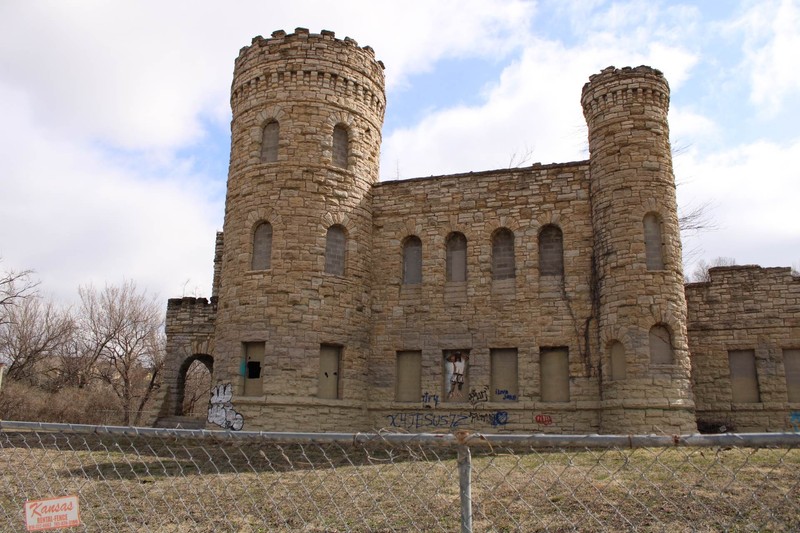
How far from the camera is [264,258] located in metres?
18.7

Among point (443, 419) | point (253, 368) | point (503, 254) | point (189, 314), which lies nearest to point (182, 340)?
point (189, 314)

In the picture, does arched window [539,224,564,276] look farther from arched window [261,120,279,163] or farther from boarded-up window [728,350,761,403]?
arched window [261,120,279,163]

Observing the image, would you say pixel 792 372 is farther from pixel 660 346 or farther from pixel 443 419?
pixel 443 419

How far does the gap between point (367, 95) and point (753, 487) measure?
600 inches

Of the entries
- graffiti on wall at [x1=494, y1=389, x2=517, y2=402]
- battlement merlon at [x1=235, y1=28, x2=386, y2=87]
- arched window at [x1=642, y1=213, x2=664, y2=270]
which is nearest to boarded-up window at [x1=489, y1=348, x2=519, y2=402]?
graffiti on wall at [x1=494, y1=389, x2=517, y2=402]

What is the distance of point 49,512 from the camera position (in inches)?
173

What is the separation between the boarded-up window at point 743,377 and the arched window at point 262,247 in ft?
44.4

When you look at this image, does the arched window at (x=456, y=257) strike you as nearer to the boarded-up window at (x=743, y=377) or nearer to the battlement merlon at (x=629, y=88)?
the battlement merlon at (x=629, y=88)

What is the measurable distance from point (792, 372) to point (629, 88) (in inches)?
358

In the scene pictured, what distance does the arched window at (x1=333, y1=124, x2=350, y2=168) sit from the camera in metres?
19.7

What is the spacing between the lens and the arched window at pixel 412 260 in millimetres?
19531

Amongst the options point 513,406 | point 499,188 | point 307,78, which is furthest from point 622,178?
point 307,78

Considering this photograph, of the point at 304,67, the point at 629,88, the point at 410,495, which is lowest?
the point at 410,495

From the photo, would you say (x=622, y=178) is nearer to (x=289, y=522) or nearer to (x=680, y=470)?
(x=680, y=470)
